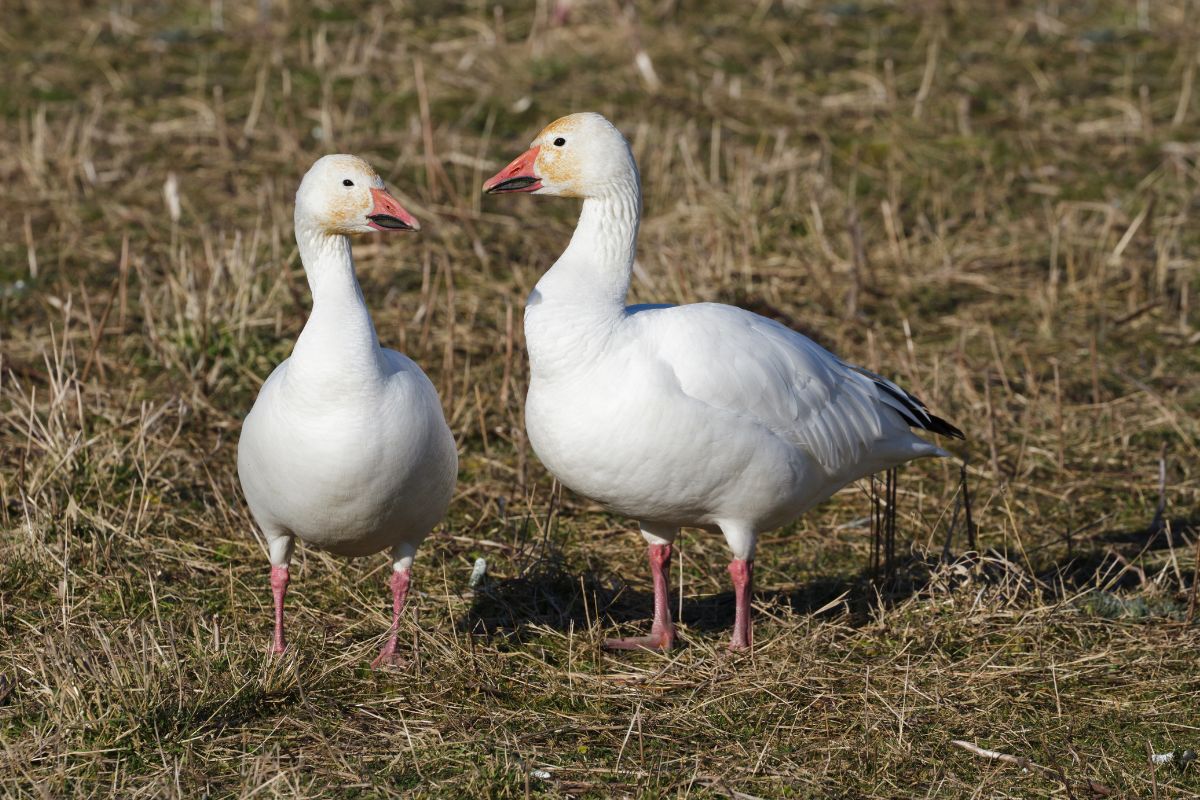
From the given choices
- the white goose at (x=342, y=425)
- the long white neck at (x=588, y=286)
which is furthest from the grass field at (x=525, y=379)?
the long white neck at (x=588, y=286)

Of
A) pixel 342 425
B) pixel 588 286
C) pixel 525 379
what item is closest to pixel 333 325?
pixel 342 425

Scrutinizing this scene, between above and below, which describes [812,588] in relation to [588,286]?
below

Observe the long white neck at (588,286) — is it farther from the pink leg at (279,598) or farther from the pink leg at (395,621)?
the pink leg at (279,598)

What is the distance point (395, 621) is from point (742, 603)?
1.18 meters

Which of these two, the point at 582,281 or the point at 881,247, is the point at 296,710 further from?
the point at 881,247

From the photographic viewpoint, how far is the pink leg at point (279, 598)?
4754 millimetres

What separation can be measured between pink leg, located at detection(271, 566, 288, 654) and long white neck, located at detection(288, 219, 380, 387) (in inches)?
30.9

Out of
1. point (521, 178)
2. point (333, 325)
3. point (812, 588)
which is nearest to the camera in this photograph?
point (333, 325)

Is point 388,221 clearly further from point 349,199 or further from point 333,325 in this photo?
point 333,325

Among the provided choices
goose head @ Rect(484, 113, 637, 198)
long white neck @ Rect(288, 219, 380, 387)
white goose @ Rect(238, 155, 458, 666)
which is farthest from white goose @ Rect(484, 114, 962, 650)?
long white neck @ Rect(288, 219, 380, 387)

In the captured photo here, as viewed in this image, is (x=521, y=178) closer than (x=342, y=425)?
No

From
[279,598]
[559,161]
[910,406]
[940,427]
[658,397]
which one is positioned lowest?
[279,598]

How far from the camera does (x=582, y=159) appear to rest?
4.78m

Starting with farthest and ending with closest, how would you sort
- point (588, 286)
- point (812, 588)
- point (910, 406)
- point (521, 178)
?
point (812, 588), point (910, 406), point (521, 178), point (588, 286)
